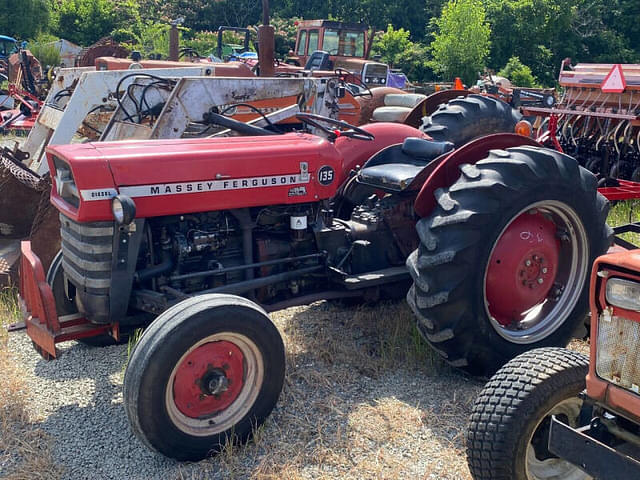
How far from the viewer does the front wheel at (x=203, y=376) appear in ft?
8.91

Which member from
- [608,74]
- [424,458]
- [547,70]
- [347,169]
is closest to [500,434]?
[424,458]

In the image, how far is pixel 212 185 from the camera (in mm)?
3291

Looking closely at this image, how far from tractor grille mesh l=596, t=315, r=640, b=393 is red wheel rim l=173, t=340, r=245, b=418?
157 cm

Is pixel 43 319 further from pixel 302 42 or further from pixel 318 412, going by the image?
pixel 302 42

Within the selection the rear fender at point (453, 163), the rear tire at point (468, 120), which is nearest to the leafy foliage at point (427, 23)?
the rear tire at point (468, 120)

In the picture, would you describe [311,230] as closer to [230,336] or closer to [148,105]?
[230,336]

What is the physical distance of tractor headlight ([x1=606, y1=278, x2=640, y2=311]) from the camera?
1.95 metres

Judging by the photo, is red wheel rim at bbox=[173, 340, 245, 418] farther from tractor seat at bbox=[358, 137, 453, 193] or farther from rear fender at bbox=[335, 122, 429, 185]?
rear fender at bbox=[335, 122, 429, 185]

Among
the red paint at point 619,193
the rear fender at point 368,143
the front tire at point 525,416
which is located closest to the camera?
the front tire at point 525,416

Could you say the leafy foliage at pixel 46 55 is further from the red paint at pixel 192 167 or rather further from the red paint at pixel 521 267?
the red paint at pixel 521 267

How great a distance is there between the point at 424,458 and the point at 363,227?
1532 mm

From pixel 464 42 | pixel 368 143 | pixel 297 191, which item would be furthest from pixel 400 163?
pixel 464 42

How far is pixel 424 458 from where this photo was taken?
290 centimetres

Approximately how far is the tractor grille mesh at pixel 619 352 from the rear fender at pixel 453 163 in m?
1.60
